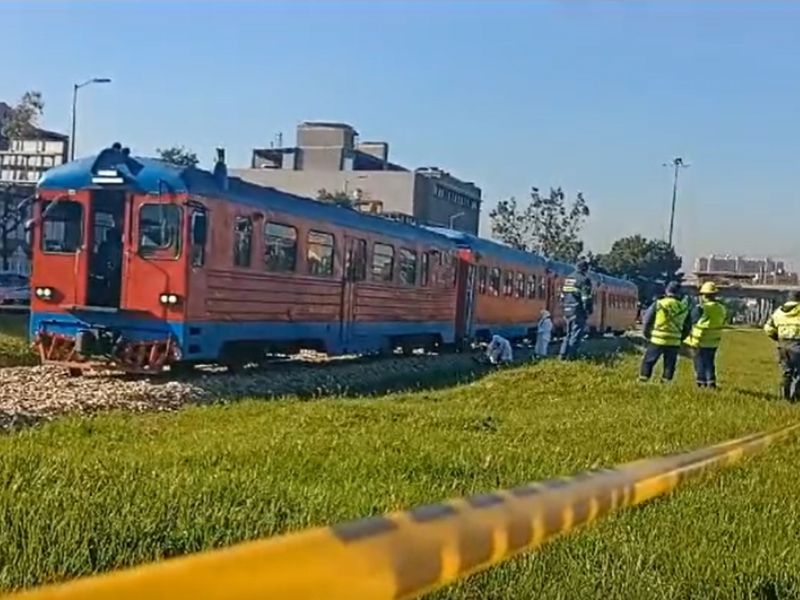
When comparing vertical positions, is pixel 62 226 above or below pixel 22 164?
below

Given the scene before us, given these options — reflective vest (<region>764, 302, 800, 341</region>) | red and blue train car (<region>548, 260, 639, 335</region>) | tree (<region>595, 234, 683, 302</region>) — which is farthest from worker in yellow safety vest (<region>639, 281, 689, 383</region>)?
tree (<region>595, 234, 683, 302</region>)

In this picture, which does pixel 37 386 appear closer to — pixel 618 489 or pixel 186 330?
pixel 186 330

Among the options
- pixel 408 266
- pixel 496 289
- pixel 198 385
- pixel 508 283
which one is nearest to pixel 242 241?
pixel 198 385

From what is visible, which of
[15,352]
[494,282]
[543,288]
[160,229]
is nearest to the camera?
[160,229]

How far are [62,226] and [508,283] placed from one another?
667 inches

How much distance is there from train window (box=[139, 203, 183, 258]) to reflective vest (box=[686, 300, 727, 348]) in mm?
8153

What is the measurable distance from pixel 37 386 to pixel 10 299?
2584 cm

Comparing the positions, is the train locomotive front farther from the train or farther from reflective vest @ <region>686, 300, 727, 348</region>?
reflective vest @ <region>686, 300, 727, 348</region>

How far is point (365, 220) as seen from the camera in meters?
20.6

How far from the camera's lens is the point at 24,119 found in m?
50.4

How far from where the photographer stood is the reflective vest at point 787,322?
54.9 ft

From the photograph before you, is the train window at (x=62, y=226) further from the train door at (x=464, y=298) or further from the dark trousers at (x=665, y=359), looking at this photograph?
the train door at (x=464, y=298)

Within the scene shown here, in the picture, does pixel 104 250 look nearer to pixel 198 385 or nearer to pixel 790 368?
pixel 198 385

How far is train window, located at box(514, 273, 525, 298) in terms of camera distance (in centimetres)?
3212
